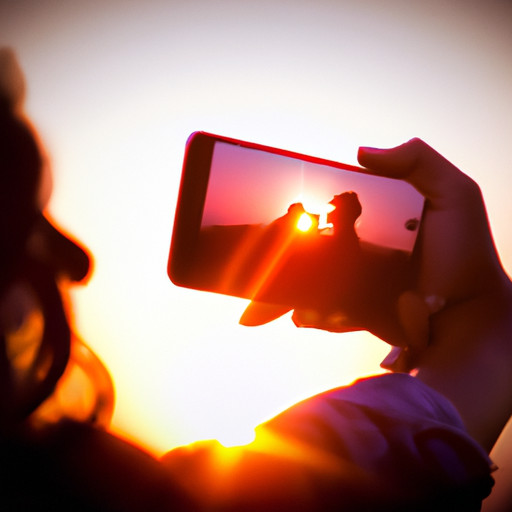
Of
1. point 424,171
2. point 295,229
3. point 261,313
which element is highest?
point 424,171

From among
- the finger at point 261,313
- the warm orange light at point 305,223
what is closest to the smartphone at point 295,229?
the warm orange light at point 305,223

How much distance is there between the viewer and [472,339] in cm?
49

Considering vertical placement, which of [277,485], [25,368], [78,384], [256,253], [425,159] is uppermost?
A: [425,159]

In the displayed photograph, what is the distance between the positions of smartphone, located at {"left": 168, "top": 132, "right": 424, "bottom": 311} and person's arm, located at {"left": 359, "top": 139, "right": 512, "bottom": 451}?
1.0 inches

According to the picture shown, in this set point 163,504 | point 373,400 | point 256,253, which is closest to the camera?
point 163,504

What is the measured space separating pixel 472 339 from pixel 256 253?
36 cm

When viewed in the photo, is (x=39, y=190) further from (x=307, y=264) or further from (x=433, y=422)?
(x=433, y=422)

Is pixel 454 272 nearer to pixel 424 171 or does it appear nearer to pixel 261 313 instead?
pixel 424 171

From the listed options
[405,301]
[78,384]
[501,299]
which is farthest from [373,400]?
[78,384]

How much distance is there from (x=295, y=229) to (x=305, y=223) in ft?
0.06

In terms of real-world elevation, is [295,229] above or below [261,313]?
above

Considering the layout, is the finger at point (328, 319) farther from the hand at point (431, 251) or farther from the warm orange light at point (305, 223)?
the warm orange light at point (305, 223)

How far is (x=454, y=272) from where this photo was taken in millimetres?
489

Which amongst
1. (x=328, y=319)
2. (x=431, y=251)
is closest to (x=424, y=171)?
(x=431, y=251)
